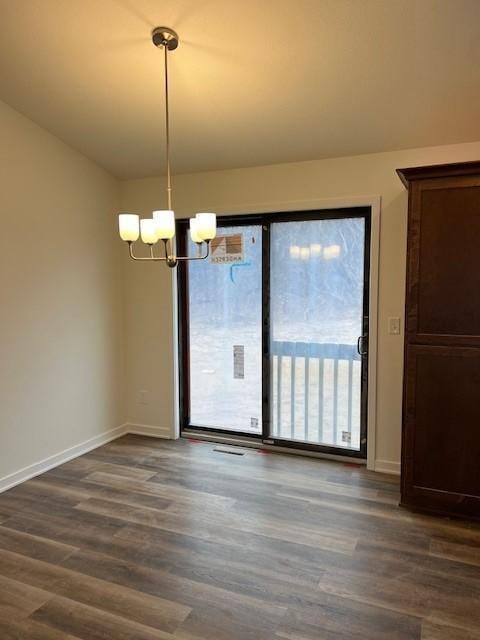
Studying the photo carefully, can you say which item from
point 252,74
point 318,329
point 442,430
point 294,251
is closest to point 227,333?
point 318,329

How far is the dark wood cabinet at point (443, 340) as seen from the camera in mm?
2662

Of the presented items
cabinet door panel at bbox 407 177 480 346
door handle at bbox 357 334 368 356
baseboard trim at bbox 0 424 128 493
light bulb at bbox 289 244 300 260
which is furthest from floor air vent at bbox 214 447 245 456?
cabinet door panel at bbox 407 177 480 346

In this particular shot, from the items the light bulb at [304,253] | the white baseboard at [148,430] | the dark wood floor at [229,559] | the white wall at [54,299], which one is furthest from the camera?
the white baseboard at [148,430]

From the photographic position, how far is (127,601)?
82.2 inches

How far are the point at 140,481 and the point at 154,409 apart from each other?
1.07m

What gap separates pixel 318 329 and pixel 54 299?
225cm

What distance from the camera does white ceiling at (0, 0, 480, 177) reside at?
7.43 feet

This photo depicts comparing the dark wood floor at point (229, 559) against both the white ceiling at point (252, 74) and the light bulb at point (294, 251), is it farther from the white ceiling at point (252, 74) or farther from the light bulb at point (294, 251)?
the white ceiling at point (252, 74)

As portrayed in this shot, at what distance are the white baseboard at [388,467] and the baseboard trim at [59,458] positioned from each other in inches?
97.7

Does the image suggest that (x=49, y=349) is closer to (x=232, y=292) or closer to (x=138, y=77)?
(x=232, y=292)

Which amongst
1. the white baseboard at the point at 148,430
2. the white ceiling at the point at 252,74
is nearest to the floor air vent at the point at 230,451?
the white baseboard at the point at 148,430

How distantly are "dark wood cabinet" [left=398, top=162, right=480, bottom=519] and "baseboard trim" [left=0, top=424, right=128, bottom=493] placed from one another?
2.75 meters

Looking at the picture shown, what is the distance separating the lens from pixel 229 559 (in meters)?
2.41

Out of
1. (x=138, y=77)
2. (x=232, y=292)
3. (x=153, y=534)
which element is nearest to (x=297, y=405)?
(x=232, y=292)
